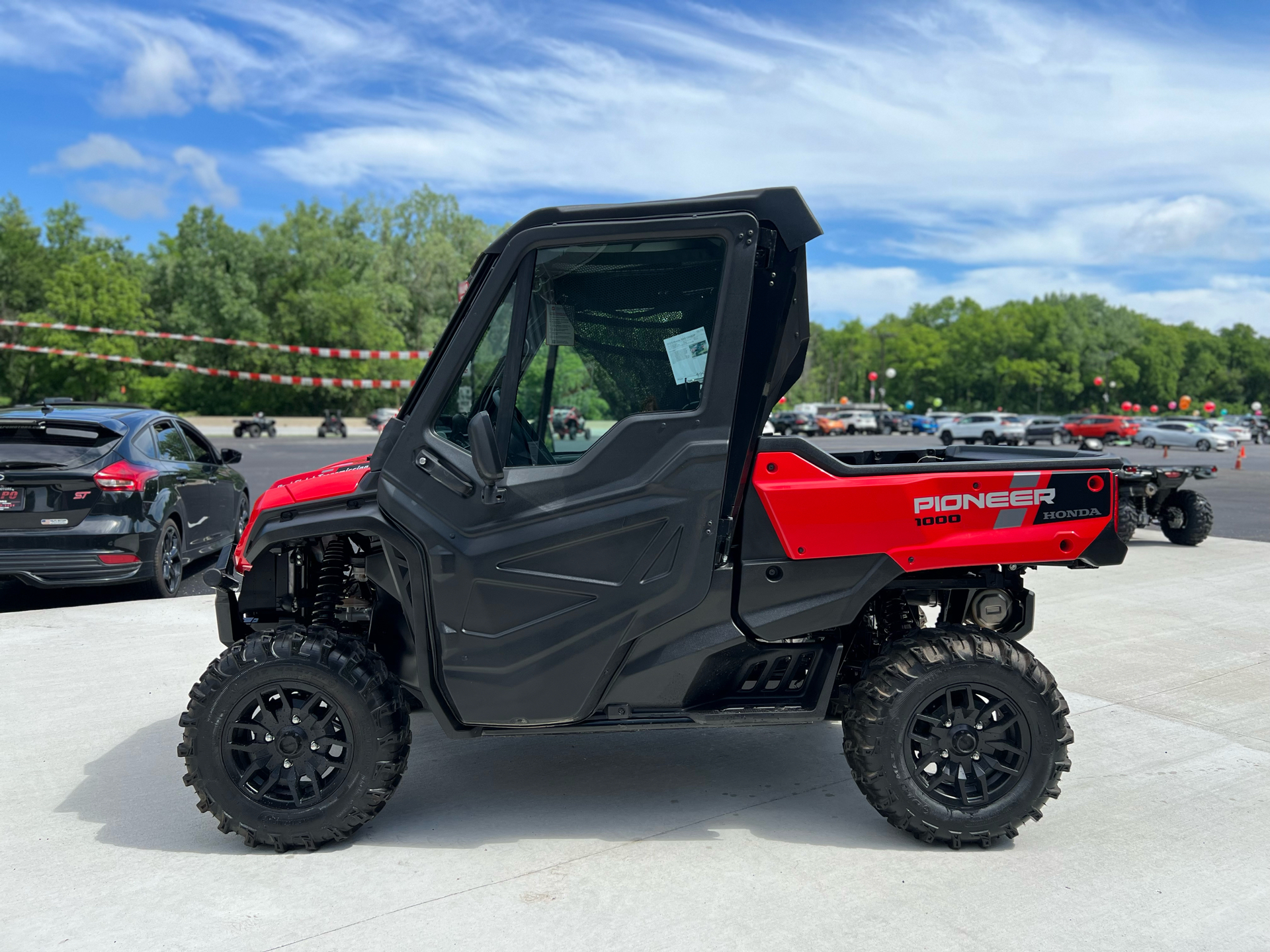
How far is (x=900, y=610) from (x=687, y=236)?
5.71 ft

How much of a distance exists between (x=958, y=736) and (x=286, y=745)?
2.39m

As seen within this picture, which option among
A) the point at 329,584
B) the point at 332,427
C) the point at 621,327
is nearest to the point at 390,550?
the point at 329,584

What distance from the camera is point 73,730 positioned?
490 centimetres

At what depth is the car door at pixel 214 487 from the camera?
30.0 ft

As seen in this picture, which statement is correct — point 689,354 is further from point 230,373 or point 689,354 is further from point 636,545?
point 230,373

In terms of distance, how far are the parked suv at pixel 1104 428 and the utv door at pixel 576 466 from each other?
5357cm

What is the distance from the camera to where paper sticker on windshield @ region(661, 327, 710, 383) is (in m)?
3.52

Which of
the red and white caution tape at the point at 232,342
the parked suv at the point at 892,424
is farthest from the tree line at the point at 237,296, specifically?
the parked suv at the point at 892,424

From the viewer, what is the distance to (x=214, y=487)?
30.3 feet

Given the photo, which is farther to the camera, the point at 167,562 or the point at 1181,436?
the point at 1181,436

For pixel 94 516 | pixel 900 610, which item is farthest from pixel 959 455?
pixel 94 516

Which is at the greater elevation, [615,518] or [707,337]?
[707,337]

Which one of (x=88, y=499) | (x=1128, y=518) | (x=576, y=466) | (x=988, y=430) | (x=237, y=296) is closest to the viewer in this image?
(x=576, y=466)

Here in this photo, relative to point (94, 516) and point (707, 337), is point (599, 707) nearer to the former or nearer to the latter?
point (707, 337)
